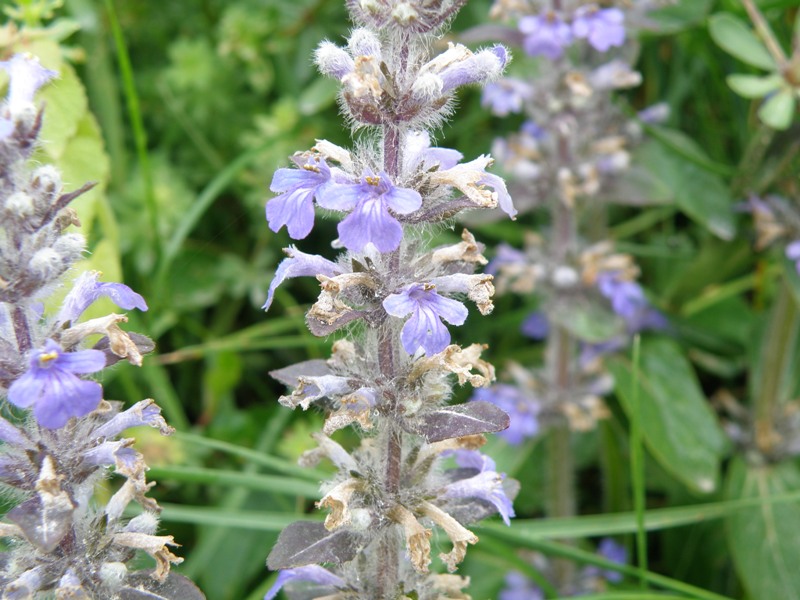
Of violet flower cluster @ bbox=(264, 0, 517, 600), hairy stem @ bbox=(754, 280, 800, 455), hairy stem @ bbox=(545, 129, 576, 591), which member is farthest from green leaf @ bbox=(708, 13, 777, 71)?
violet flower cluster @ bbox=(264, 0, 517, 600)

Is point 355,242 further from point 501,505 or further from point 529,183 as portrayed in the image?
point 529,183

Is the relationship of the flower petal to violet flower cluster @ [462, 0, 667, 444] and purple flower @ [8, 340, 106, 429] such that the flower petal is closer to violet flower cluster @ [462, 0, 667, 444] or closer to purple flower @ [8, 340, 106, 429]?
purple flower @ [8, 340, 106, 429]

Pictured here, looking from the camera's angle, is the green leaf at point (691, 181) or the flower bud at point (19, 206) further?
the green leaf at point (691, 181)

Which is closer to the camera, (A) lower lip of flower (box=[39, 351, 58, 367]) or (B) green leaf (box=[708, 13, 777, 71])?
(A) lower lip of flower (box=[39, 351, 58, 367])

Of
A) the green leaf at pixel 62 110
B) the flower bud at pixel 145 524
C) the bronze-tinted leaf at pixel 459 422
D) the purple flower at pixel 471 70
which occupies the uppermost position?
the green leaf at pixel 62 110

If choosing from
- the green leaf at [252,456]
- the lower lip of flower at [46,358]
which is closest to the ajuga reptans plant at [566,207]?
the green leaf at [252,456]

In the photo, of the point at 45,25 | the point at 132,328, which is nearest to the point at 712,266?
the point at 132,328

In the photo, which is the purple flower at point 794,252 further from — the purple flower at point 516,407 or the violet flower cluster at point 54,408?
the violet flower cluster at point 54,408
